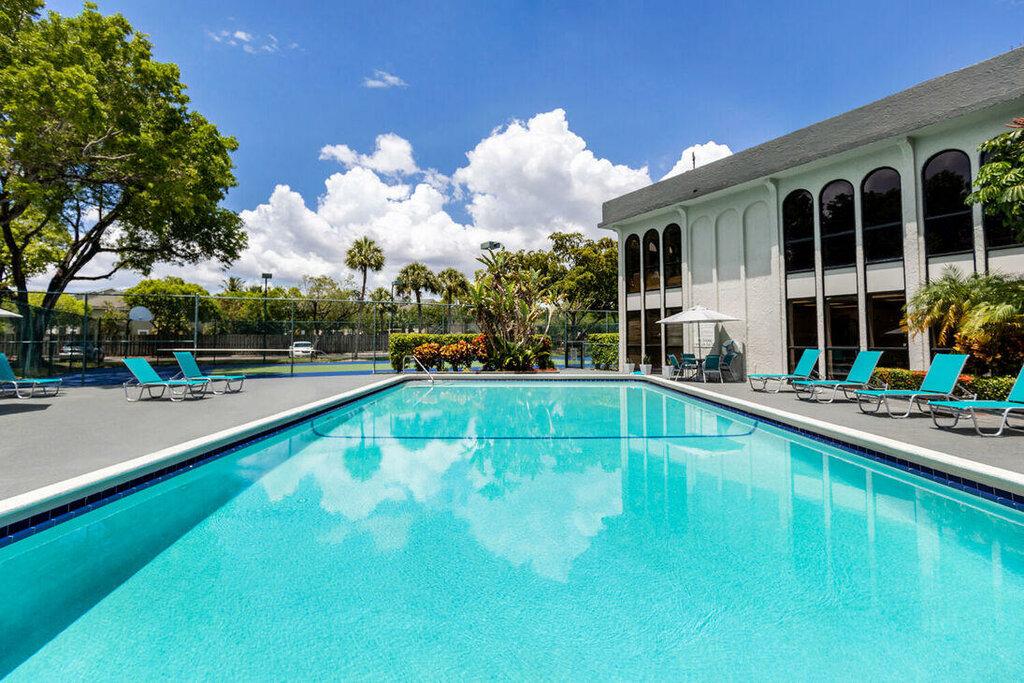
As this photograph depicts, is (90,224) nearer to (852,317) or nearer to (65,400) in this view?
(65,400)

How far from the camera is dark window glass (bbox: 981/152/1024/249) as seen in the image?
10148 mm

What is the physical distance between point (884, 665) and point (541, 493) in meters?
3.01

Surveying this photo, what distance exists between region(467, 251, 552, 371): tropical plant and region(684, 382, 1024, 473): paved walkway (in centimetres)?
912

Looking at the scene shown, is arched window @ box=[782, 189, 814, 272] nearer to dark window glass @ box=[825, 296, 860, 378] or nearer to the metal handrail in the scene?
dark window glass @ box=[825, 296, 860, 378]

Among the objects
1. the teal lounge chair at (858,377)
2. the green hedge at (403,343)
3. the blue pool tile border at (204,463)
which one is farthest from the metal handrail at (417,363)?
the teal lounge chair at (858,377)

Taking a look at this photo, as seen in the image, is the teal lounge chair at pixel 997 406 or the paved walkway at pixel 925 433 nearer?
the paved walkway at pixel 925 433

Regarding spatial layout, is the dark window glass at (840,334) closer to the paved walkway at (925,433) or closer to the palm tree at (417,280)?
the paved walkway at (925,433)

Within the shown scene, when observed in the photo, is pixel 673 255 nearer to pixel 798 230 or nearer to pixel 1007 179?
pixel 798 230

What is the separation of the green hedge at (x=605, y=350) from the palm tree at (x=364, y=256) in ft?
101

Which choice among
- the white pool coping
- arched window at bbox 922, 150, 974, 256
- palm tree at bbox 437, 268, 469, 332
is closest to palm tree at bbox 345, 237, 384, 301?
palm tree at bbox 437, 268, 469, 332

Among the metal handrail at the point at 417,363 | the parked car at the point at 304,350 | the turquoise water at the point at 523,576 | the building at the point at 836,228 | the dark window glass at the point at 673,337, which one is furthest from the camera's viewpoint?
the parked car at the point at 304,350

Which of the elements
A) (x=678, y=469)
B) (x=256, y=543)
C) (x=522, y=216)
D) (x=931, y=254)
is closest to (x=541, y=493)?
(x=678, y=469)

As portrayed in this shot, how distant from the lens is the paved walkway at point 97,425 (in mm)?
4785

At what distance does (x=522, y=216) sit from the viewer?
32156 mm
